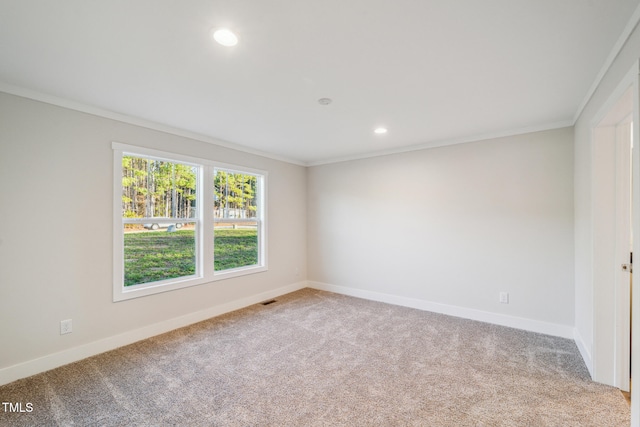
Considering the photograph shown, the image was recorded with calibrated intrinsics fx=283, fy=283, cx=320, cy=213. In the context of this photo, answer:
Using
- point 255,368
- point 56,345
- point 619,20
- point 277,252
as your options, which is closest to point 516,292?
point 619,20

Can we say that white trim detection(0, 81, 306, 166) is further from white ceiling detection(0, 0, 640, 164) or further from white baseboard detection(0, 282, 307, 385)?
white baseboard detection(0, 282, 307, 385)

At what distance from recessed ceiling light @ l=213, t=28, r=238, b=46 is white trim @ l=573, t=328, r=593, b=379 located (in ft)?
12.0

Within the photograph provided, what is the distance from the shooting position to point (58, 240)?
256 centimetres

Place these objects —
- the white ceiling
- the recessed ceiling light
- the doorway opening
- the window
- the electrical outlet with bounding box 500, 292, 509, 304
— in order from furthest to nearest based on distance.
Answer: the electrical outlet with bounding box 500, 292, 509, 304 → the window → the doorway opening → the recessed ceiling light → the white ceiling

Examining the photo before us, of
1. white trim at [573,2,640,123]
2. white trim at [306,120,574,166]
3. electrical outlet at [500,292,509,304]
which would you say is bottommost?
electrical outlet at [500,292,509,304]

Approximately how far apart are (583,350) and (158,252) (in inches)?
179

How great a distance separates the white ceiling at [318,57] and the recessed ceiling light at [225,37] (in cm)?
4

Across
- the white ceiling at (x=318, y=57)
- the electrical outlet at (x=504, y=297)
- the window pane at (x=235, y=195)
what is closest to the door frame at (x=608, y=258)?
the white ceiling at (x=318, y=57)

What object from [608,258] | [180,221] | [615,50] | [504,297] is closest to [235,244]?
[180,221]

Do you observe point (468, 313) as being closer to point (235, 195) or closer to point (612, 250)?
point (612, 250)

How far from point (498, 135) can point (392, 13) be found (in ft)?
9.02

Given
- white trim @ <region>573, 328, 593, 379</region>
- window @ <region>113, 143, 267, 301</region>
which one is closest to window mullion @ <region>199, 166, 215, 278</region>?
window @ <region>113, 143, 267, 301</region>

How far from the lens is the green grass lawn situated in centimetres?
317

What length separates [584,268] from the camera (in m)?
2.65
